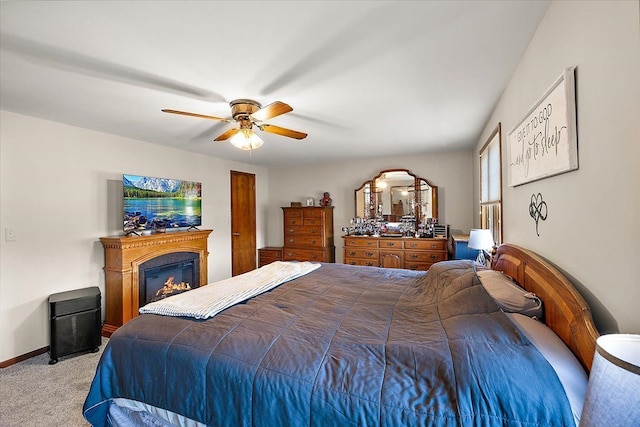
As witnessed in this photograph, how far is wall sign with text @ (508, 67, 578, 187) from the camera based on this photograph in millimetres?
1209

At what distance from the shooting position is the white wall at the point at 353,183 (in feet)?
15.7

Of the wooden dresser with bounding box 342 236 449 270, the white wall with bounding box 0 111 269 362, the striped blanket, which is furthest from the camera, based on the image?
the wooden dresser with bounding box 342 236 449 270

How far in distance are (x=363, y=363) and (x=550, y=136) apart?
144cm

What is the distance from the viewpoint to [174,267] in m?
3.93

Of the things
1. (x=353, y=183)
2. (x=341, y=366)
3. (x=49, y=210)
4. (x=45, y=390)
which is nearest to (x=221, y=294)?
(x=341, y=366)

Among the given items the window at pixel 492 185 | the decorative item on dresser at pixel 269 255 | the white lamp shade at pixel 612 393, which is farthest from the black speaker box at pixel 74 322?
the window at pixel 492 185

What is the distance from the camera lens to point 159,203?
3775 millimetres

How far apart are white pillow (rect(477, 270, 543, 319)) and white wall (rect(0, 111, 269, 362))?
4.07m

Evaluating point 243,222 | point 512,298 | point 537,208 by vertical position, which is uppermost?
point 537,208

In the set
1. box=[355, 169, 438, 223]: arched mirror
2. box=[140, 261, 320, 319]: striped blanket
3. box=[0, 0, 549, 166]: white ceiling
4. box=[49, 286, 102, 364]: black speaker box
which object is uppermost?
box=[0, 0, 549, 166]: white ceiling

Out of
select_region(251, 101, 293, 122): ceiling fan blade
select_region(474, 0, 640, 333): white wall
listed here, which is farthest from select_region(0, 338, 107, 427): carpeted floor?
select_region(474, 0, 640, 333): white wall

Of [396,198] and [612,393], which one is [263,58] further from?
[396,198]

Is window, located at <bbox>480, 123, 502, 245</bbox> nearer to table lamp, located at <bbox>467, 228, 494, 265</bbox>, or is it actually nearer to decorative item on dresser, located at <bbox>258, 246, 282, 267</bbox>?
table lamp, located at <bbox>467, 228, 494, 265</bbox>

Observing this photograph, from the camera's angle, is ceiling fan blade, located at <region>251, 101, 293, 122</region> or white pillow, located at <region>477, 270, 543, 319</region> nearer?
white pillow, located at <region>477, 270, 543, 319</region>
